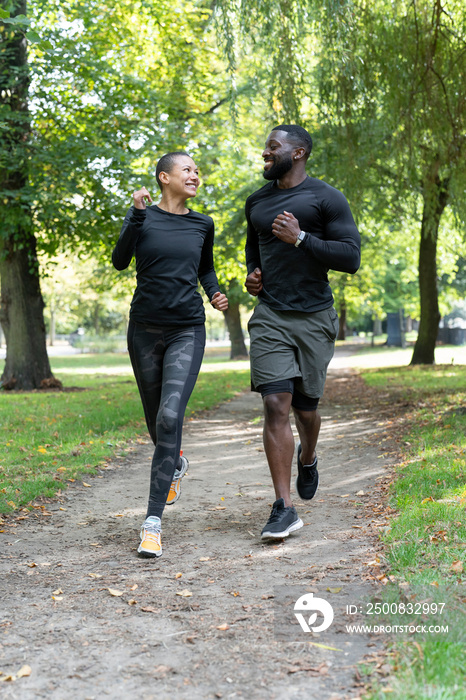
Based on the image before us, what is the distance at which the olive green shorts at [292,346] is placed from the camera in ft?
15.1

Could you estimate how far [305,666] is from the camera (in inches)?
105

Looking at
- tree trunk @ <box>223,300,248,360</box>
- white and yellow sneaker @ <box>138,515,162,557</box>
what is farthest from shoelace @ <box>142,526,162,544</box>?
tree trunk @ <box>223,300,248,360</box>

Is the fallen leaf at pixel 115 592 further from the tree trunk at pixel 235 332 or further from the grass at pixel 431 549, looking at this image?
the tree trunk at pixel 235 332

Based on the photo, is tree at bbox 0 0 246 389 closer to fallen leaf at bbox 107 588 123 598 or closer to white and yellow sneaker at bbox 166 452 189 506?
white and yellow sneaker at bbox 166 452 189 506

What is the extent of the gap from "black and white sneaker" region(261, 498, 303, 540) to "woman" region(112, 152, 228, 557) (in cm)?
67

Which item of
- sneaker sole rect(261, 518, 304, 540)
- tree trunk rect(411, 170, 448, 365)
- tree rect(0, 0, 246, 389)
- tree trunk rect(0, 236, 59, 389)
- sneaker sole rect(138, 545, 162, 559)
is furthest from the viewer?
tree trunk rect(411, 170, 448, 365)

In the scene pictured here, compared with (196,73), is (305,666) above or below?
below

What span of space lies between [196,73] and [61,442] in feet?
40.4

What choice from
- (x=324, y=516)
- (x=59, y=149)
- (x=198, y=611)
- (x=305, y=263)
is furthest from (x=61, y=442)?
(x=59, y=149)

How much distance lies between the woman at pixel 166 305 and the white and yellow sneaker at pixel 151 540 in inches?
2.0

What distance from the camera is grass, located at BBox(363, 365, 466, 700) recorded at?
96.7 inches

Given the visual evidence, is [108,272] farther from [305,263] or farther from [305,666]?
[305,666]

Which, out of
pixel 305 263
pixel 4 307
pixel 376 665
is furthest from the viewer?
pixel 4 307

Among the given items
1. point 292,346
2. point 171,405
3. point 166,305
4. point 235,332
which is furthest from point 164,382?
point 235,332
